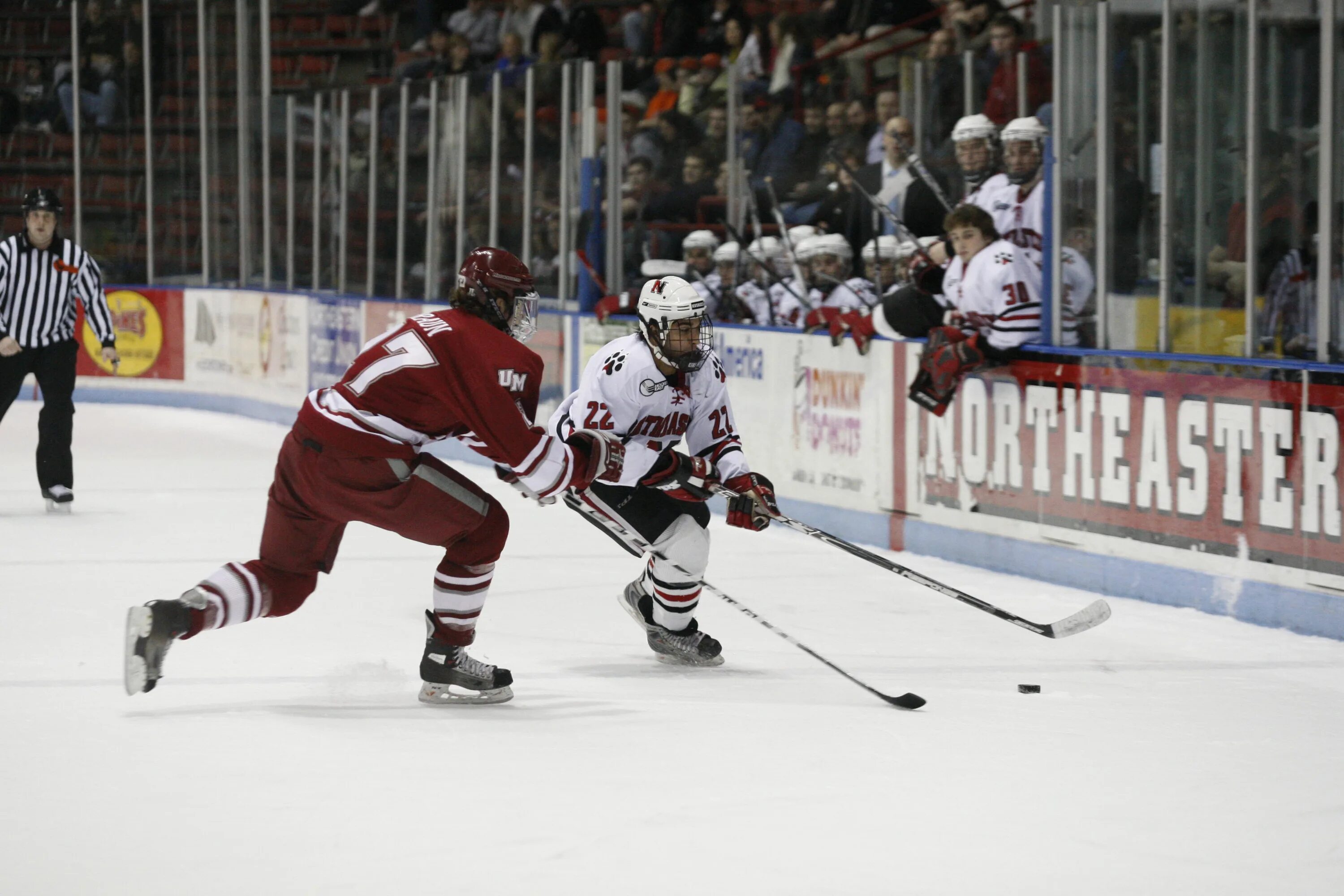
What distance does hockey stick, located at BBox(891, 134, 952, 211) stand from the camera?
7.99m

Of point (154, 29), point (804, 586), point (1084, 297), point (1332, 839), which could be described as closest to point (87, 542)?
point (804, 586)

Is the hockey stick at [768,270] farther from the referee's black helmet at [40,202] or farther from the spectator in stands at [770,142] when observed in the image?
the referee's black helmet at [40,202]

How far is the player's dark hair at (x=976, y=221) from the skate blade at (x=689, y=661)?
2.51 meters

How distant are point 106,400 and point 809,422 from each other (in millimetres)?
8325

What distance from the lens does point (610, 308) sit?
354 inches

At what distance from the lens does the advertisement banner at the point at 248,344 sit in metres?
12.7

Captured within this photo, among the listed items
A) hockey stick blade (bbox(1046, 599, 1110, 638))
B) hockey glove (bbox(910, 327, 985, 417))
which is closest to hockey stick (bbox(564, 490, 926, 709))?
hockey stick blade (bbox(1046, 599, 1110, 638))

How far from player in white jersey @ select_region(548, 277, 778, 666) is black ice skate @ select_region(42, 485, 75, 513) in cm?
382

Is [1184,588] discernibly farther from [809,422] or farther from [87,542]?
[87,542]

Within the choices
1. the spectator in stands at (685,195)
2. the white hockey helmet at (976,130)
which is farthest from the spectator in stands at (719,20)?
the white hockey helmet at (976,130)

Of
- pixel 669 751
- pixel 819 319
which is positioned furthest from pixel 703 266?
pixel 669 751

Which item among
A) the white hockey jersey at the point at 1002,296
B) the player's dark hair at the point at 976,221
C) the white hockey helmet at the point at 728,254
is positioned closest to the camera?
the white hockey jersey at the point at 1002,296

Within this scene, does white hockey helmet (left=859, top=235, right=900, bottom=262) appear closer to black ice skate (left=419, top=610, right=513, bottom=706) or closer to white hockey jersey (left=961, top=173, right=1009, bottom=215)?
white hockey jersey (left=961, top=173, right=1009, bottom=215)

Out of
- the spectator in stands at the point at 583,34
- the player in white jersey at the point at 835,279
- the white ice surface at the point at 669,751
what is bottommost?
the white ice surface at the point at 669,751
